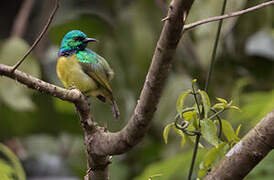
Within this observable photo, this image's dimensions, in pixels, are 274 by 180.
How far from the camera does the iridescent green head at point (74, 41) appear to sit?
2.04m

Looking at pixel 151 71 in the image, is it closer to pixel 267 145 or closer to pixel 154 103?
pixel 154 103

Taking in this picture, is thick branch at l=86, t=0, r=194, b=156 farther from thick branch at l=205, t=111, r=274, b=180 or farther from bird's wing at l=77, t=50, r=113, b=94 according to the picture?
bird's wing at l=77, t=50, r=113, b=94

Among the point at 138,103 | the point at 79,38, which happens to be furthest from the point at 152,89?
the point at 79,38

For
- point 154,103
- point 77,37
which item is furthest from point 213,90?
point 154,103

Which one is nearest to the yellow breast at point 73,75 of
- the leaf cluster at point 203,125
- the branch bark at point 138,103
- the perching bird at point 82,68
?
the perching bird at point 82,68

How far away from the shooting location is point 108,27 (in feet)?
12.1

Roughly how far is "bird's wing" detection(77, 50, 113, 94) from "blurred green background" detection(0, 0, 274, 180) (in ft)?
2.67

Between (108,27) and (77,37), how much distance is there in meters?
1.67

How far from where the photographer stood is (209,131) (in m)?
1.33

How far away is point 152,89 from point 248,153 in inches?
12.8

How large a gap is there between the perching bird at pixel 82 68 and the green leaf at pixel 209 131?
0.81 m

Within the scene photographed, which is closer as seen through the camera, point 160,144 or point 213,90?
point 213,90

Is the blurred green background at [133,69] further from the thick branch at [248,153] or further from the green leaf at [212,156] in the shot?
the thick branch at [248,153]

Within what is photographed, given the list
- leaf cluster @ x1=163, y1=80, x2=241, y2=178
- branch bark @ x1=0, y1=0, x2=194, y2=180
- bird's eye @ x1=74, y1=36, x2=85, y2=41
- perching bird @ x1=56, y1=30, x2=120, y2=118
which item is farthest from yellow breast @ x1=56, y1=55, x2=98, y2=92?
leaf cluster @ x1=163, y1=80, x2=241, y2=178
